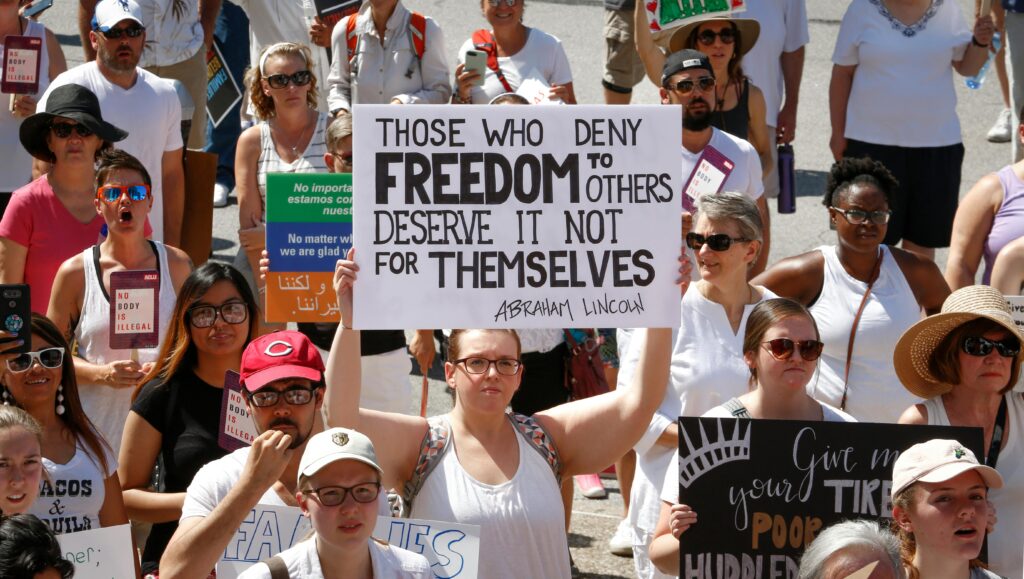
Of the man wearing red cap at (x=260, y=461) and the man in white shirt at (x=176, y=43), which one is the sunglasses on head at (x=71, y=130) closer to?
the man wearing red cap at (x=260, y=461)

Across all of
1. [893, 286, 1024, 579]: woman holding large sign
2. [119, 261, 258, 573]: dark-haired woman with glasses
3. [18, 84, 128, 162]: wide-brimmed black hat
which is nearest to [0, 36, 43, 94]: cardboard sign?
[18, 84, 128, 162]: wide-brimmed black hat

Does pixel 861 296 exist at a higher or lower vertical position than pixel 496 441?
higher

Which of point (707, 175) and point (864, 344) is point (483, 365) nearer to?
point (864, 344)

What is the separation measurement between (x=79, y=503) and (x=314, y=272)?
4.68ft

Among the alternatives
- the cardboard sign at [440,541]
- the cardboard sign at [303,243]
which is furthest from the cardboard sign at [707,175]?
the cardboard sign at [440,541]

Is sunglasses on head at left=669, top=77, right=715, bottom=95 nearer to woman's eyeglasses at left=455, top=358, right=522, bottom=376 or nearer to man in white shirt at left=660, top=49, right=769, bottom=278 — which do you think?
man in white shirt at left=660, top=49, right=769, bottom=278

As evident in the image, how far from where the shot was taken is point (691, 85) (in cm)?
719

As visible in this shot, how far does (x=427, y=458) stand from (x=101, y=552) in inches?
40.4

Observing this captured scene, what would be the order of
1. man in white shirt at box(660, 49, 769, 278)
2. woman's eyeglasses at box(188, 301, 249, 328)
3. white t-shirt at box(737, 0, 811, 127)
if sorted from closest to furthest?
woman's eyeglasses at box(188, 301, 249, 328)
man in white shirt at box(660, 49, 769, 278)
white t-shirt at box(737, 0, 811, 127)

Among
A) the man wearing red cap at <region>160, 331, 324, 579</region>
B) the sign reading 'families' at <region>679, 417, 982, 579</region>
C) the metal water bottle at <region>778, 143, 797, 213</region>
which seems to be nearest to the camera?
the man wearing red cap at <region>160, 331, 324, 579</region>

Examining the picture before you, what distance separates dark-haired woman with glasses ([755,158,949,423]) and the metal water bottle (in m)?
1.40

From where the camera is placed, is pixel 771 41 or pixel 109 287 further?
pixel 771 41

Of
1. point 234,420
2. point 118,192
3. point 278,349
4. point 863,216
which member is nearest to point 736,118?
point 863,216

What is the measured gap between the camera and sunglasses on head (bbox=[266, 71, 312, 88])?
7660 mm
